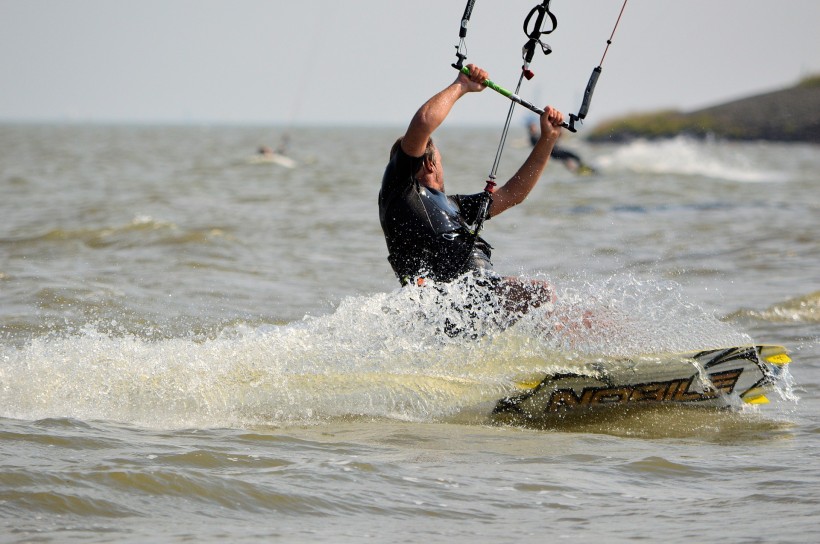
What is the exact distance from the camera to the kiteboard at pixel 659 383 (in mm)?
5523

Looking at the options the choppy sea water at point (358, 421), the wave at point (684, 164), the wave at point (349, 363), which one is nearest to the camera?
the choppy sea water at point (358, 421)

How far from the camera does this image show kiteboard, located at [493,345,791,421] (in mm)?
5523

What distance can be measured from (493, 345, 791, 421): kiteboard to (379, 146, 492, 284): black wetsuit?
31.8 inches

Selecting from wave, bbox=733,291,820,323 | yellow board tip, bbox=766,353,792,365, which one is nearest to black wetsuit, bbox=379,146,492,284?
yellow board tip, bbox=766,353,792,365

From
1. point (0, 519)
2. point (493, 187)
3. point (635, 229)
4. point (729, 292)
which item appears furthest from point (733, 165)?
point (0, 519)

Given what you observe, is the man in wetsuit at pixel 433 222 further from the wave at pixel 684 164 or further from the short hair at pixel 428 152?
the wave at pixel 684 164

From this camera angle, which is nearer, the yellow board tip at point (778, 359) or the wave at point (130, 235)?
the yellow board tip at point (778, 359)

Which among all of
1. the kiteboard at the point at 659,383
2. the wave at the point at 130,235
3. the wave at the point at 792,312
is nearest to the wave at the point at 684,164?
the wave at the point at 130,235

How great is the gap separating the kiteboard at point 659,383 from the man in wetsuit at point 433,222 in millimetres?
540

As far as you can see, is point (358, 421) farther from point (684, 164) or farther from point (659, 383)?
point (684, 164)

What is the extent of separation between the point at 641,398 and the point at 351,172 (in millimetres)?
25709

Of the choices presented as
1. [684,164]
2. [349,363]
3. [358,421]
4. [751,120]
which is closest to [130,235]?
[349,363]

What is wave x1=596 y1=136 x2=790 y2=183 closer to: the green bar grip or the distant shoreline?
the distant shoreline

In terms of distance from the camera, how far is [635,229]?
49.8 feet
